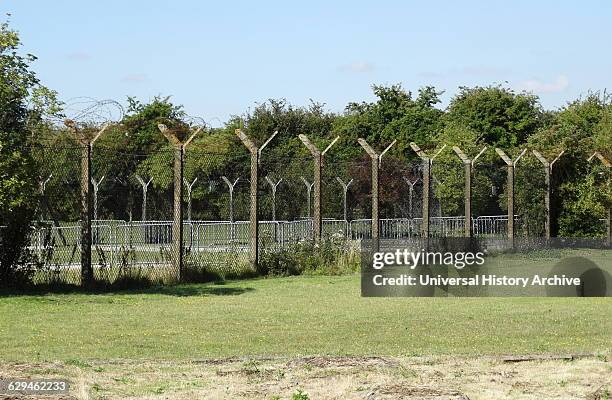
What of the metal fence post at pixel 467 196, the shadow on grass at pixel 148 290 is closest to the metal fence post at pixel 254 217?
the shadow on grass at pixel 148 290

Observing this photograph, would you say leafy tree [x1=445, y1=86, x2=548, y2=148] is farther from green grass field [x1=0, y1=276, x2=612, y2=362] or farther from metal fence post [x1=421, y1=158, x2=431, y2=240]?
green grass field [x1=0, y1=276, x2=612, y2=362]

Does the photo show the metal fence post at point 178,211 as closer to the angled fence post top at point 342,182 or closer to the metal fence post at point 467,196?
the metal fence post at point 467,196

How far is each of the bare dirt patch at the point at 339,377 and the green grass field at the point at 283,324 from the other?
1.13 m

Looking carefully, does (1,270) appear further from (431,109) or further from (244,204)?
(431,109)

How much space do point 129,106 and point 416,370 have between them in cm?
4017

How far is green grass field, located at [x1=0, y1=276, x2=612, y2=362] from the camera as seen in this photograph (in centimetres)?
1233

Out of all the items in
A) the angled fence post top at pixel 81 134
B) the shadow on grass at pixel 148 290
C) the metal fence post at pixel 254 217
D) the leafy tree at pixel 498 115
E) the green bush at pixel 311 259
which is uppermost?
the leafy tree at pixel 498 115

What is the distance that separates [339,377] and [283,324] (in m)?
5.46

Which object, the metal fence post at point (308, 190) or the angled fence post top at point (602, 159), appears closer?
the metal fence post at point (308, 190)

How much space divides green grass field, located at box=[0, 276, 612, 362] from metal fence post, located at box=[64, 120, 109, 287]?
1076 millimetres

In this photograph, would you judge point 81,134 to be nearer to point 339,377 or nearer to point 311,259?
point 311,259

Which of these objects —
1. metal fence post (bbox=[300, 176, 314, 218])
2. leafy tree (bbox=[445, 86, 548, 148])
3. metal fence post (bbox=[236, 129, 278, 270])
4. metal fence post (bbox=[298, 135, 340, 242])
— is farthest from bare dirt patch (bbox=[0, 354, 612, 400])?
leafy tree (bbox=[445, 86, 548, 148])

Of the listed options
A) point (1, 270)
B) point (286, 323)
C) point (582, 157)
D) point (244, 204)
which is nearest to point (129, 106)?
point (244, 204)

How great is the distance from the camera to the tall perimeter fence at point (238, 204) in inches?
831
